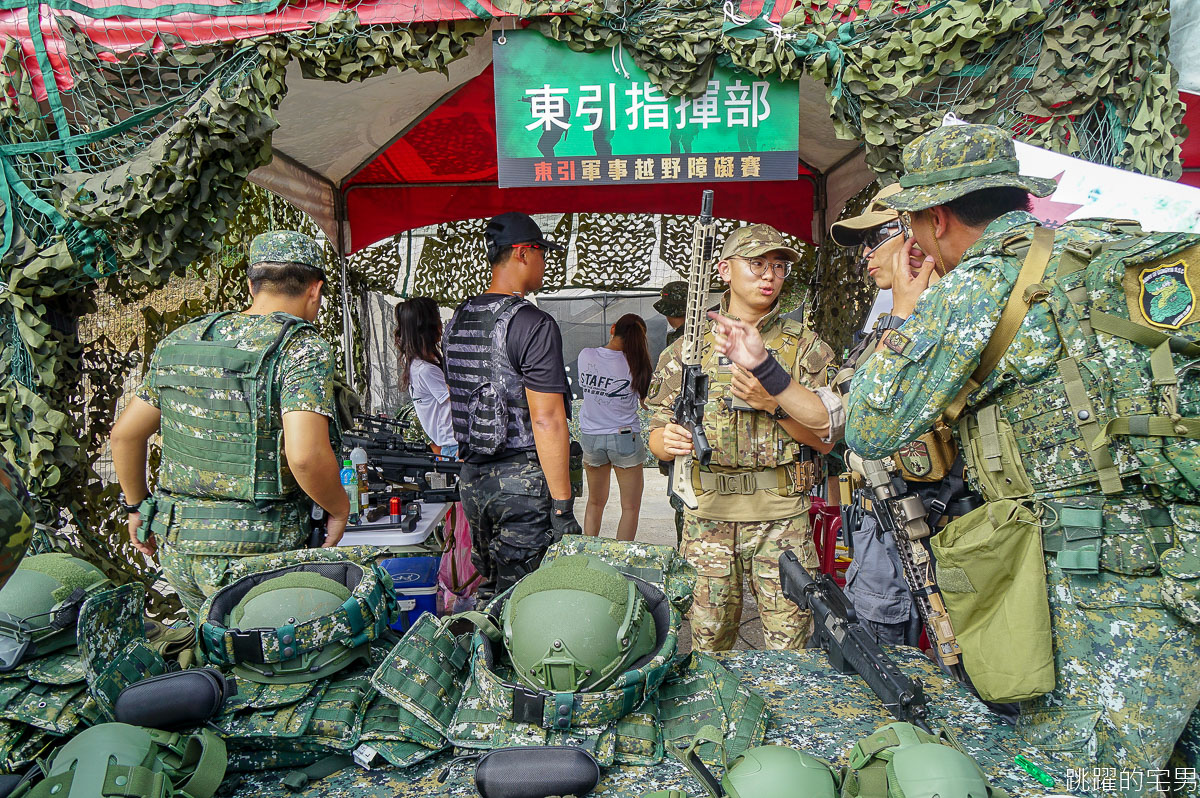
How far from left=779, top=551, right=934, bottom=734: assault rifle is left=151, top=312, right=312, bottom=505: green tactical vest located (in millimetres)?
1733

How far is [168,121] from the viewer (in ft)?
9.89

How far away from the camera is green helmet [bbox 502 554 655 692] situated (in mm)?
1552

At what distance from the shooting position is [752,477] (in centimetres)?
277

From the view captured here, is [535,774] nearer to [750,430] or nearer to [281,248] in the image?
[750,430]

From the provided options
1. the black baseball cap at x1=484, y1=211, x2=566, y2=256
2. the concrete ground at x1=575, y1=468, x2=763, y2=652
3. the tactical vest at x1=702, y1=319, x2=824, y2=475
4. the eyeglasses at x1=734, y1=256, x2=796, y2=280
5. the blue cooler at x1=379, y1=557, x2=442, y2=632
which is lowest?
the concrete ground at x1=575, y1=468, x2=763, y2=652

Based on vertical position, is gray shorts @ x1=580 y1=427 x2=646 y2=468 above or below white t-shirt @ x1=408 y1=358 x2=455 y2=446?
below

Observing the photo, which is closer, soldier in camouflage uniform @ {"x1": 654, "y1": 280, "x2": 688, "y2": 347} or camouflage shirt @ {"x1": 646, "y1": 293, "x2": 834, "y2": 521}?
camouflage shirt @ {"x1": 646, "y1": 293, "x2": 834, "y2": 521}

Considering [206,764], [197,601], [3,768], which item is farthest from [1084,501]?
[197,601]

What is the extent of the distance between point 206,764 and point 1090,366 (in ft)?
6.73

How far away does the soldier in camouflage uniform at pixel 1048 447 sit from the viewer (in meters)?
1.54

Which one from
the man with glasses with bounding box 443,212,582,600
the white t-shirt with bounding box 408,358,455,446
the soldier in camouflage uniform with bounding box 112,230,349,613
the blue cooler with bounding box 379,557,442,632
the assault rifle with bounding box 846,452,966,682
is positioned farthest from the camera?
the white t-shirt with bounding box 408,358,455,446

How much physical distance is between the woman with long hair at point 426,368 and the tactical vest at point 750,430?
2.32 meters

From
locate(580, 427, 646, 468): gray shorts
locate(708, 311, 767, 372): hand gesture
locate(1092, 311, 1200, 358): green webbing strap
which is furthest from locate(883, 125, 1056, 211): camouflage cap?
locate(580, 427, 646, 468): gray shorts

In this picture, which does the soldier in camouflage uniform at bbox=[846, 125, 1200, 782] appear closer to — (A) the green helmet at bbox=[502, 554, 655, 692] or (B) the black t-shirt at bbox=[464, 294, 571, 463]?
(A) the green helmet at bbox=[502, 554, 655, 692]
